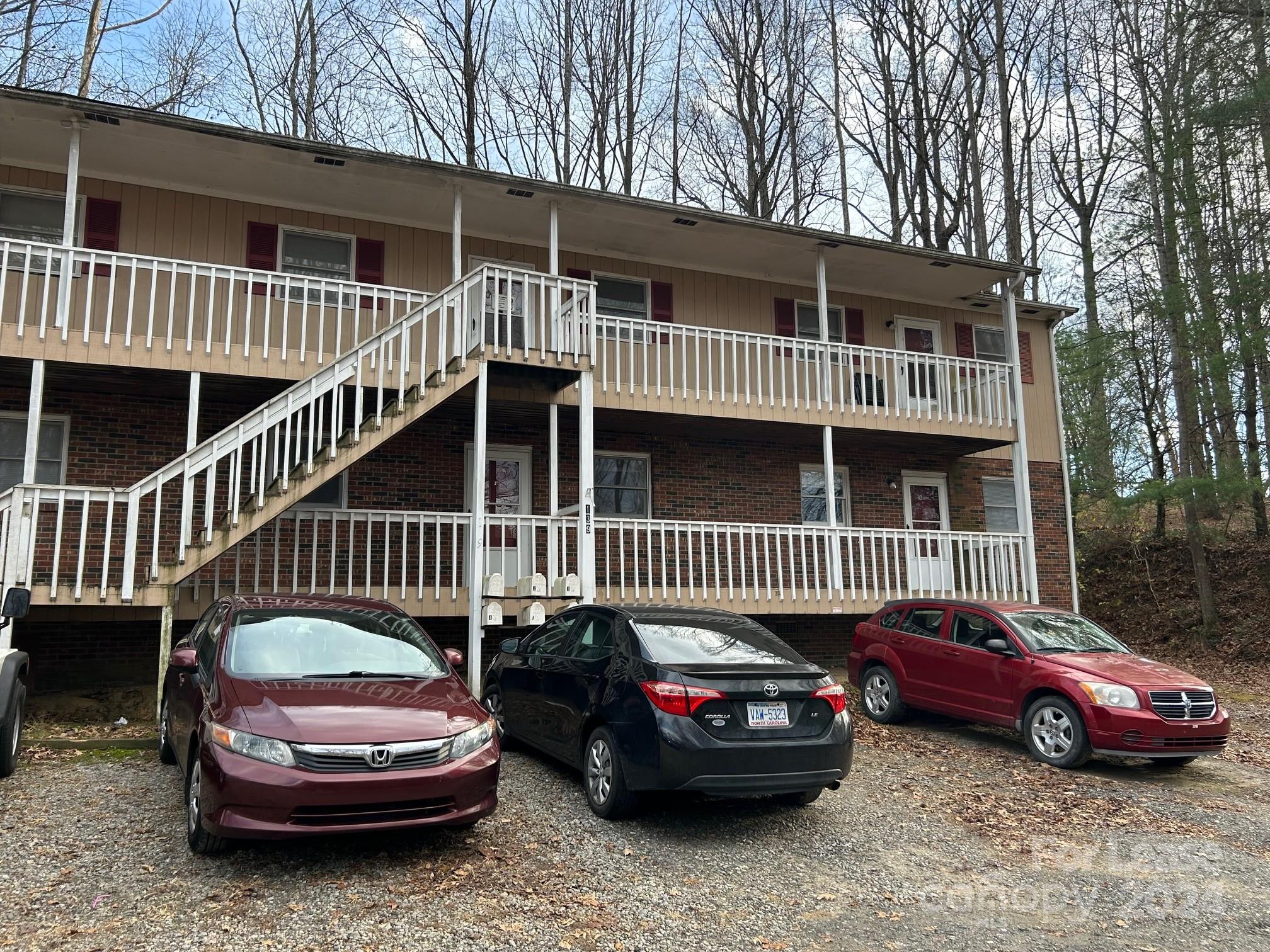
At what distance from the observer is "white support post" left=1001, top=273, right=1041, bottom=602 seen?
46.9ft

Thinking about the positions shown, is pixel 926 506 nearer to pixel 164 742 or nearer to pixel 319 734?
pixel 164 742

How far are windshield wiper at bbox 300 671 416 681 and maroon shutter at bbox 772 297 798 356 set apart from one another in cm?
1109

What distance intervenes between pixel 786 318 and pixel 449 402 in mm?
6518

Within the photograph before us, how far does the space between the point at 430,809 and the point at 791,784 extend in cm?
236

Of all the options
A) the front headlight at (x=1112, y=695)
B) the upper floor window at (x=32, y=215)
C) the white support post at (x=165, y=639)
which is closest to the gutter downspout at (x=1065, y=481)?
the front headlight at (x=1112, y=695)

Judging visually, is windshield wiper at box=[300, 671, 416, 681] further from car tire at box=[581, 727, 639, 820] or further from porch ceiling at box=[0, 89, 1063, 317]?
porch ceiling at box=[0, 89, 1063, 317]

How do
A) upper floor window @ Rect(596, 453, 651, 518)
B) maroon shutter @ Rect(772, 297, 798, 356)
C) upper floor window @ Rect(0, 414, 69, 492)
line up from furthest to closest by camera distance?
1. maroon shutter @ Rect(772, 297, 798, 356)
2. upper floor window @ Rect(596, 453, 651, 518)
3. upper floor window @ Rect(0, 414, 69, 492)

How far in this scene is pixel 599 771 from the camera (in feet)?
21.1

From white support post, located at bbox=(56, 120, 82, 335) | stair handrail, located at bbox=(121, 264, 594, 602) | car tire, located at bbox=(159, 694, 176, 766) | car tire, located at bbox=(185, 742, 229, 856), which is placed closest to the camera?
car tire, located at bbox=(185, 742, 229, 856)

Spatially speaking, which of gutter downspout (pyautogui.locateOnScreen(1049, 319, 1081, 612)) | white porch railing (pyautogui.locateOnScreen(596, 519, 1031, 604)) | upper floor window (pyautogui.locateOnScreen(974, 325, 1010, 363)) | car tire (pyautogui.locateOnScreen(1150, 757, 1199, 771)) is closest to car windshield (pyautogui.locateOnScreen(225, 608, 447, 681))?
white porch railing (pyautogui.locateOnScreen(596, 519, 1031, 604))

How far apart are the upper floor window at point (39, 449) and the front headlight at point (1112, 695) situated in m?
11.9

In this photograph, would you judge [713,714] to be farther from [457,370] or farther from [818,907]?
[457,370]

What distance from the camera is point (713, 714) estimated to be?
5.96 meters

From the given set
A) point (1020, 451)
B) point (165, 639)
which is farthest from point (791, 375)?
point (165, 639)
